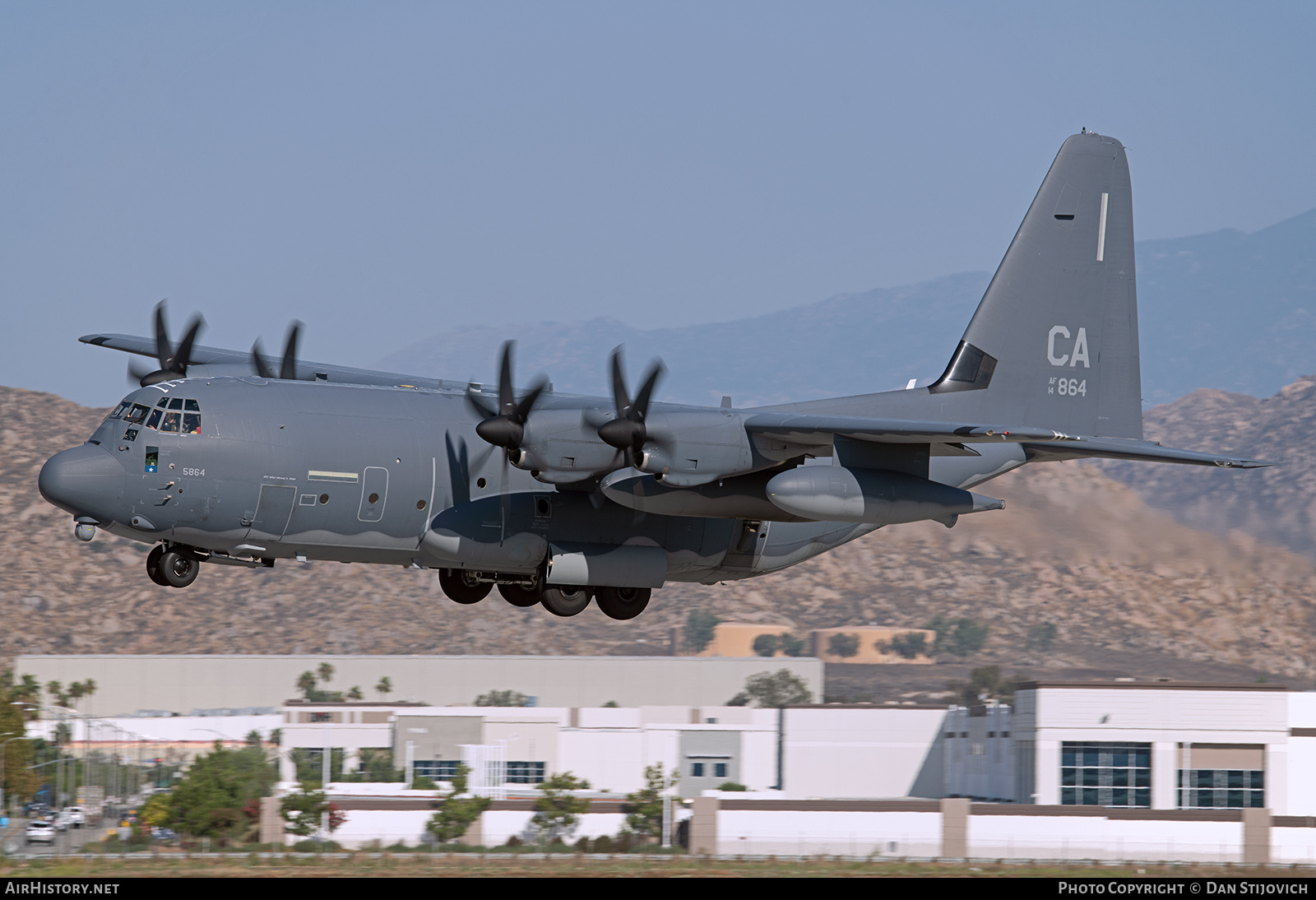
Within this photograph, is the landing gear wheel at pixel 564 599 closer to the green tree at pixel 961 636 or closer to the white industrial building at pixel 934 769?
the white industrial building at pixel 934 769


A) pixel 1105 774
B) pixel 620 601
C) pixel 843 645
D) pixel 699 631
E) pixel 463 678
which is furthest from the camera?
pixel 699 631

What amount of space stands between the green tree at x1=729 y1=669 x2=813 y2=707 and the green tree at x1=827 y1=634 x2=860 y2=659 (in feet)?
43.3

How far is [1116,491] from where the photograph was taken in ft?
209

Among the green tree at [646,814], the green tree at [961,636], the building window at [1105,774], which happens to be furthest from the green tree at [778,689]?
the green tree at [646,814]

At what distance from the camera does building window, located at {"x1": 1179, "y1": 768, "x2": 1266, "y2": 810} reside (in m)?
49.0

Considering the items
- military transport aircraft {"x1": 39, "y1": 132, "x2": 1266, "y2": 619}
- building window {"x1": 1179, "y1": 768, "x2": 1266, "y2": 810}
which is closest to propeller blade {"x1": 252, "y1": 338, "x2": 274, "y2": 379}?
military transport aircraft {"x1": 39, "y1": 132, "x2": 1266, "y2": 619}

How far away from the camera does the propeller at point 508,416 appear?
2077 centimetres

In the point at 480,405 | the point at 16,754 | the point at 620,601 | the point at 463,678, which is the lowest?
the point at 16,754

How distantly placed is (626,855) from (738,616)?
6731 centimetres

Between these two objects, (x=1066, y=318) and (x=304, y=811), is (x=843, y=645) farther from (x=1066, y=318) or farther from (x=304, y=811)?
(x=1066, y=318)

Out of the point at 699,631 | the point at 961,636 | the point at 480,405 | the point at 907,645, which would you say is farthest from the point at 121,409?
the point at 961,636

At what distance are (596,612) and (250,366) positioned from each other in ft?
266

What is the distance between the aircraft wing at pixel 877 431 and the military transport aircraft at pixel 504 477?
38mm

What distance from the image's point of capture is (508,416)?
20969mm
